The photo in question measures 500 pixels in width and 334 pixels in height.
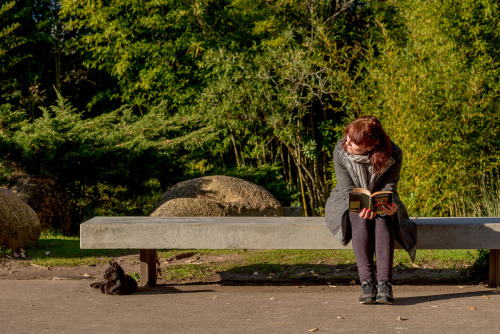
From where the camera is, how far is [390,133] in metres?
8.20

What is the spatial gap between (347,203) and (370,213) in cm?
19

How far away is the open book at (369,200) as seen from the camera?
384 centimetres

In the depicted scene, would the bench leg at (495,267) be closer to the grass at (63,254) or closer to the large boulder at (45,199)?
the grass at (63,254)

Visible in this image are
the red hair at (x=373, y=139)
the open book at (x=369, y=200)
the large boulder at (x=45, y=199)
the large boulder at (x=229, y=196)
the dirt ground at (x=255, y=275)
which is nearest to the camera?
the open book at (x=369, y=200)

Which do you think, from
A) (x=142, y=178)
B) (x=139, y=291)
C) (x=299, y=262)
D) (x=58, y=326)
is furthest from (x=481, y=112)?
(x=58, y=326)

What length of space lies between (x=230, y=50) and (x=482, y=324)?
7696mm

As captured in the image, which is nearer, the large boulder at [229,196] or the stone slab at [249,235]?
the stone slab at [249,235]

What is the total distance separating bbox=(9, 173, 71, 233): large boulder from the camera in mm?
8516

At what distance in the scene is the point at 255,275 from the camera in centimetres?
517

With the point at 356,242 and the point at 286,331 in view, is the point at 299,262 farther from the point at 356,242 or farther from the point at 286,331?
the point at 286,331

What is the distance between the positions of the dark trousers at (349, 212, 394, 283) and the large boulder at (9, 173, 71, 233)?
5721 millimetres

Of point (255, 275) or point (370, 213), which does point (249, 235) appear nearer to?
point (370, 213)

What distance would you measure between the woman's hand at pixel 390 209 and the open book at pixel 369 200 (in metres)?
0.02

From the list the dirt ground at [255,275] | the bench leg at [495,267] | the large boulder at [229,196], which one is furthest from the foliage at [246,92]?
the bench leg at [495,267]
